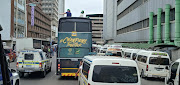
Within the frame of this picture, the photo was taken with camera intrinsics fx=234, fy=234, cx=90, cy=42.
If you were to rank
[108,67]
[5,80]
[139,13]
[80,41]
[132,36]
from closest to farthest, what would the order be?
[5,80], [108,67], [80,41], [139,13], [132,36]

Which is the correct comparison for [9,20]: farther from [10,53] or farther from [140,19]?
[140,19]

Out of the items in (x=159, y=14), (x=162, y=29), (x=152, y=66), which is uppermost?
(x=159, y=14)

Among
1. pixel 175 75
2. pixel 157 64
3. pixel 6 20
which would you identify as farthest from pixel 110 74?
pixel 6 20

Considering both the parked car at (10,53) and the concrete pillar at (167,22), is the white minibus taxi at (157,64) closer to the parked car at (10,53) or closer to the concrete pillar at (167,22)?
the concrete pillar at (167,22)

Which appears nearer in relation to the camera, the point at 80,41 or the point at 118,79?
the point at 118,79

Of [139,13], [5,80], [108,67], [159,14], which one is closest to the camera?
[5,80]

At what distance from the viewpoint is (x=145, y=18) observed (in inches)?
1639

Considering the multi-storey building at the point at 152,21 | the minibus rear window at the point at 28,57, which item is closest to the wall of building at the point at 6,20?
the multi-storey building at the point at 152,21

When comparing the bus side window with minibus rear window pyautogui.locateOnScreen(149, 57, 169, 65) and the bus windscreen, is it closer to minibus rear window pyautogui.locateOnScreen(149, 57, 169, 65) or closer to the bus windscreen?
minibus rear window pyautogui.locateOnScreen(149, 57, 169, 65)

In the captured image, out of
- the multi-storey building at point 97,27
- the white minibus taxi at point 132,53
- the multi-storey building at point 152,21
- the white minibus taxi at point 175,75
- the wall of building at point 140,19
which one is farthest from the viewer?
the multi-storey building at point 97,27

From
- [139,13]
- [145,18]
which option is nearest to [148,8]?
[145,18]

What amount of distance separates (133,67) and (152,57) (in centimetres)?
1016

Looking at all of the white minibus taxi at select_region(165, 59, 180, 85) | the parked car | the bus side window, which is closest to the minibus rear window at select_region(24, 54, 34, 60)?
the white minibus taxi at select_region(165, 59, 180, 85)

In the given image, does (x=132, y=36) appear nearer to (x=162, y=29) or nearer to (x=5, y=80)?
(x=162, y=29)
